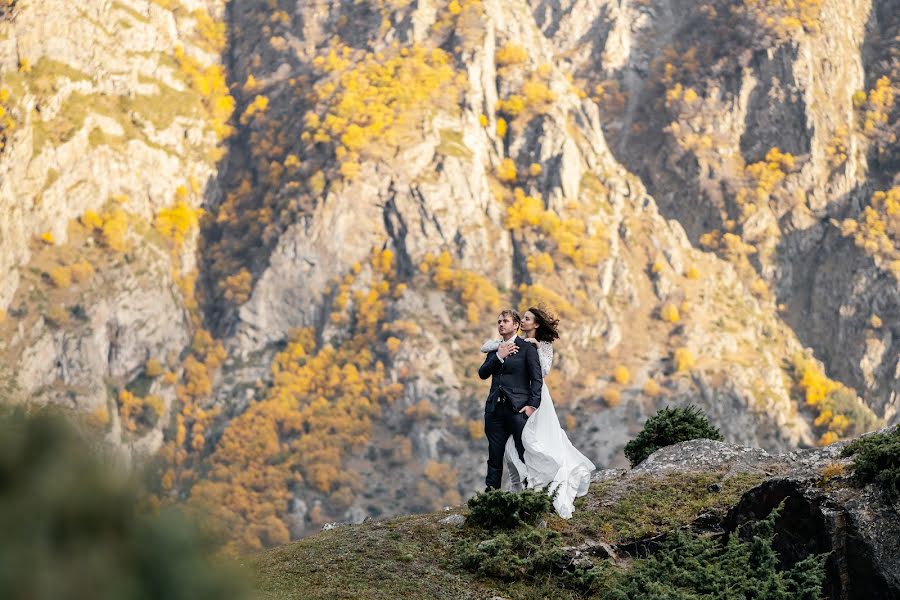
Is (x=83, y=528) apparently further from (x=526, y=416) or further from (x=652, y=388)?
(x=652, y=388)

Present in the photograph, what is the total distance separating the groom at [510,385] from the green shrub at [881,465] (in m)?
4.46

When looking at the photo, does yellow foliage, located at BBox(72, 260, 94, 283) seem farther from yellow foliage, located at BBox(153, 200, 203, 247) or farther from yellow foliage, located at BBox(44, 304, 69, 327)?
yellow foliage, located at BBox(153, 200, 203, 247)

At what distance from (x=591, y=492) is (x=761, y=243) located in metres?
175

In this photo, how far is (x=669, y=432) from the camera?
18219mm

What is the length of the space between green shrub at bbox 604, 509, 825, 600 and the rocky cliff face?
121538 millimetres

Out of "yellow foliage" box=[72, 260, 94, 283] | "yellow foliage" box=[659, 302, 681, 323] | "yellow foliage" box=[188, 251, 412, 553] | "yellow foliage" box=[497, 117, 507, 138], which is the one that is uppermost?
"yellow foliage" box=[497, 117, 507, 138]

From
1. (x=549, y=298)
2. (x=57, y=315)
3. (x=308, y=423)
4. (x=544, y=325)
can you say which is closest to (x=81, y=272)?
(x=57, y=315)

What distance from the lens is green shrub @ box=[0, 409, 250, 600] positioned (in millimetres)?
2146

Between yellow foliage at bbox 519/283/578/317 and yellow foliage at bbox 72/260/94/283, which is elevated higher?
yellow foliage at bbox 72/260/94/283

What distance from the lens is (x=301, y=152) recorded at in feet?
566

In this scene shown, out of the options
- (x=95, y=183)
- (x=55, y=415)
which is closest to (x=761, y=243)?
(x=95, y=183)

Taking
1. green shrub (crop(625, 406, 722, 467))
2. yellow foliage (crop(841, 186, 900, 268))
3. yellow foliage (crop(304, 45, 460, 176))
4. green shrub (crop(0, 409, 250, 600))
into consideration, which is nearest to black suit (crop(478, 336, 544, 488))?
green shrub (crop(625, 406, 722, 467))

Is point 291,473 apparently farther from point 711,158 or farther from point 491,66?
point 711,158

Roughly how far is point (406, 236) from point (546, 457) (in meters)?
143
